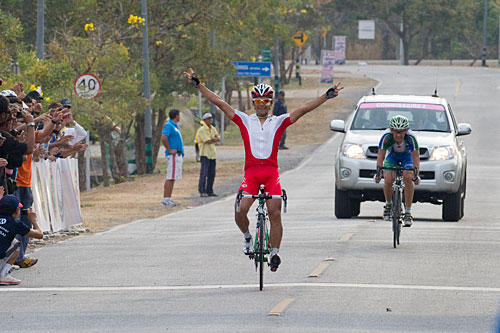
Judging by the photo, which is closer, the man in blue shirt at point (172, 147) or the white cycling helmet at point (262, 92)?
the white cycling helmet at point (262, 92)

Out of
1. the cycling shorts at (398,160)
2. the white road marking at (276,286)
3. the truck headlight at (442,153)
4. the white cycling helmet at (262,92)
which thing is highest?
the white cycling helmet at (262,92)

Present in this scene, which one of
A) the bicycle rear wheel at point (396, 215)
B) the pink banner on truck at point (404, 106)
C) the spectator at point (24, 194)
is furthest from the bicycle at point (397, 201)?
the spectator at point (24, 194)

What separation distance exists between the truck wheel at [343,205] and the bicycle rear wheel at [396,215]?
3.49m

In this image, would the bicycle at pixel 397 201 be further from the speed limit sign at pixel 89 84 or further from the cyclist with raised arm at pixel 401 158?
the speed limit sign at pixel 89 84

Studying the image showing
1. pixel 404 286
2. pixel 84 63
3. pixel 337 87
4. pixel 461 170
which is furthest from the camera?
pixel 84 63

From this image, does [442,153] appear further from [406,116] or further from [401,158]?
[401,158]

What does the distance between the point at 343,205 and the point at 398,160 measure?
347 centimetres

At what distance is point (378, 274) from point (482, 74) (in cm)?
6593

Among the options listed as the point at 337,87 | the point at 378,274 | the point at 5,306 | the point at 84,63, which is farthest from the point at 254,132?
the point at 84,63

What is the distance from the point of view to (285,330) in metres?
8.88

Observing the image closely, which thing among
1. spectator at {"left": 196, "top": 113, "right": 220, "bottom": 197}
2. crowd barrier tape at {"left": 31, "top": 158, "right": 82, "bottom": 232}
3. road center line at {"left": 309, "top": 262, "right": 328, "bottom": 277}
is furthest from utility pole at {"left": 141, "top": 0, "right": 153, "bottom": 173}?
road center line at {"left": 309, "top": 262, "right": 328, "bottom": 277}

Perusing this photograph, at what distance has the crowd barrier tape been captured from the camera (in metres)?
16.3

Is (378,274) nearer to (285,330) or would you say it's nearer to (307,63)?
(285,330)

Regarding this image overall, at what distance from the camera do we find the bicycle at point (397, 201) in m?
14.3
